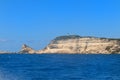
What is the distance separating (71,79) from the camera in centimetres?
5109

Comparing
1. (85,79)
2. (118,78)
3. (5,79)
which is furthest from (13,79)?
(118,78)

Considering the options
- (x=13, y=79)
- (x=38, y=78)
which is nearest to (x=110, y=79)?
(x=38, y=78)

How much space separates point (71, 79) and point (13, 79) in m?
8.16

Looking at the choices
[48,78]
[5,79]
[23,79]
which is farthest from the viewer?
[48,78]

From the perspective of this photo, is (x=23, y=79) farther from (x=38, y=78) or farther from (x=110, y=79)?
(x=110, y=79)

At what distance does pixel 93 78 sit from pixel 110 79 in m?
2.06

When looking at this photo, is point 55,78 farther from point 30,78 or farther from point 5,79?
point 5,79

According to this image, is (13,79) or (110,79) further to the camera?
(110,79)

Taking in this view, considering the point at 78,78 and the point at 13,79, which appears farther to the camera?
the point at 78,78

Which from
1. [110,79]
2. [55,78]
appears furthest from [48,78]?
[110,79]

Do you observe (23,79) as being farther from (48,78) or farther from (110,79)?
(110,79)

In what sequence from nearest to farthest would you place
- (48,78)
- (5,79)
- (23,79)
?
(5,79) → (23,79) → (48,78)

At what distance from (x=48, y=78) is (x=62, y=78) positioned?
5.55ft

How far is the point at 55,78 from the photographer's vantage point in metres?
52.2
